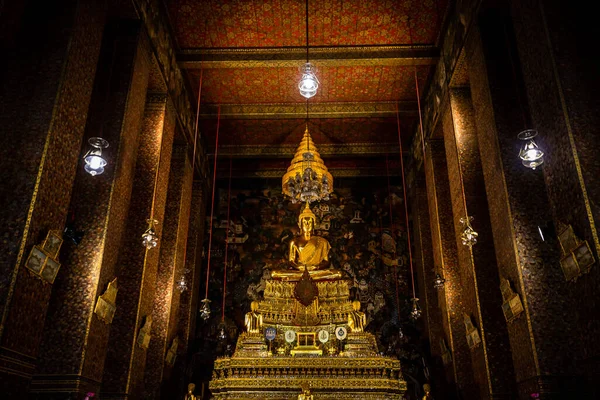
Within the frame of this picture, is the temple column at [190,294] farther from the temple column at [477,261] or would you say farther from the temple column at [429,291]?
the temple column at [477,261]

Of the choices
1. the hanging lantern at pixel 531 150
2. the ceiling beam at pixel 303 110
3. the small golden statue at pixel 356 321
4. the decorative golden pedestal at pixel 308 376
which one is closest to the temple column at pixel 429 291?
the decorative golden pedestal at pixel 308 376

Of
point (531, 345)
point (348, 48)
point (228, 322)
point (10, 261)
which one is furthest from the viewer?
point (228, 322)

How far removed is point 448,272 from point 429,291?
173 centimetres

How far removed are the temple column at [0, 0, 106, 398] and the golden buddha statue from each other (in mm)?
6672

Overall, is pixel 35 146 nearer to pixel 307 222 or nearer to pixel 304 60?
pixel 304 60

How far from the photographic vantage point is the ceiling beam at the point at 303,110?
1175 cm

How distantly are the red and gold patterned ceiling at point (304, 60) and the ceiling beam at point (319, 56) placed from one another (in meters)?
0.02

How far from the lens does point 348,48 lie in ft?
32.3

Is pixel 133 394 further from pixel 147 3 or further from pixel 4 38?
pixel 147 3

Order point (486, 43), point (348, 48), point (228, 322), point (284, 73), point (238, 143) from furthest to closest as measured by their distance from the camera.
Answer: point (238, 143) < point (228, 322) < point (284, 73) < point (348, 48) < point (486, 43)

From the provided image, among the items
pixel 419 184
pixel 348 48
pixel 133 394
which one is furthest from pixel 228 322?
pixel 348 48

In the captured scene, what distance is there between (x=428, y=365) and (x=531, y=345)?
16.8ft

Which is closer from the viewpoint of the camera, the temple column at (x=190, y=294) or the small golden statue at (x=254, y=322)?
the small golden statue at (x=254, y=322)

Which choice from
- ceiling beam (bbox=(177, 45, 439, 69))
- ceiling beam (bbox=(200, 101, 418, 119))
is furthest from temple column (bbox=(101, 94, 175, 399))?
ceiling beam (bbox=(200, 101, 418, 119))
